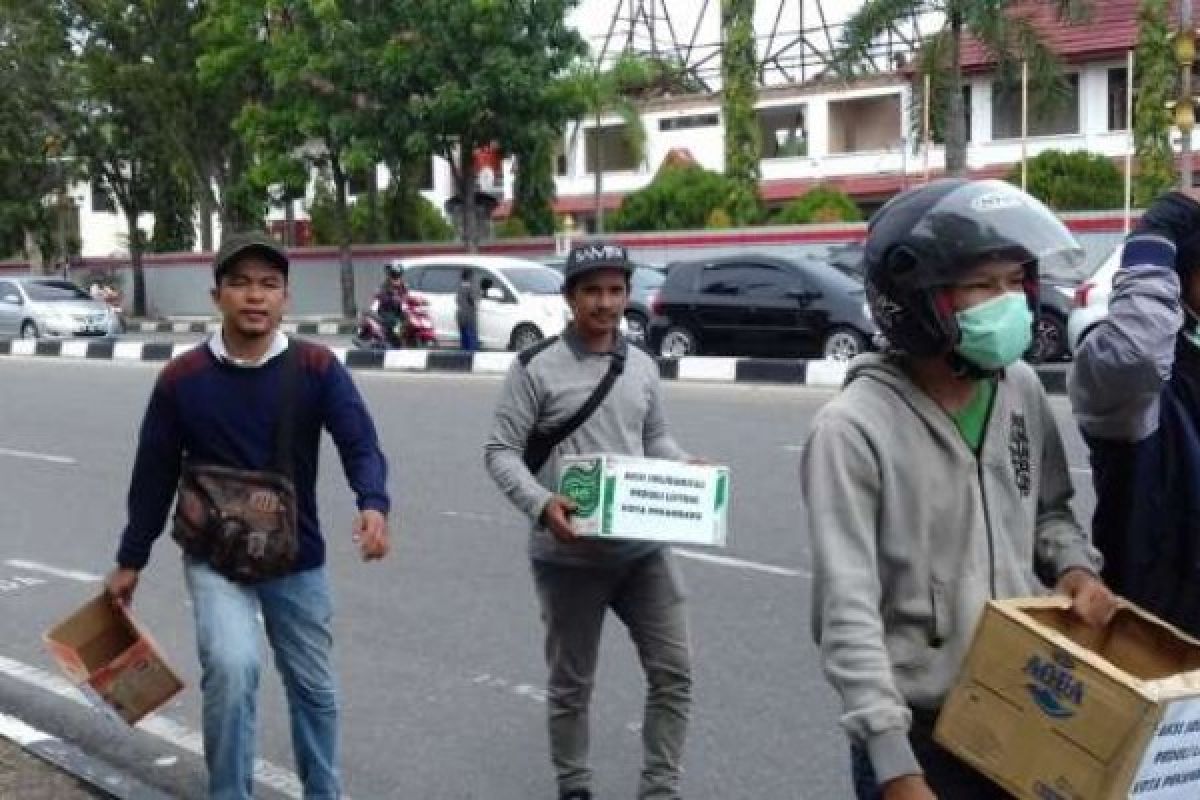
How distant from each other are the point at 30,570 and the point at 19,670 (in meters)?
1.97

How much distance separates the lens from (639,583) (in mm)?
4113

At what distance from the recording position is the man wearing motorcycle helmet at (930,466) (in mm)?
2281

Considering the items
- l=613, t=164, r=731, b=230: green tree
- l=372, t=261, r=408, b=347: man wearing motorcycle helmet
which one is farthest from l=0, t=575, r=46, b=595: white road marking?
l=613, t=164, r=731, b=230: green tree

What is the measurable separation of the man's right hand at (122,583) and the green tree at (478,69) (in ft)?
82.5

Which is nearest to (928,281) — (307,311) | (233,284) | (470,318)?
(233,284)

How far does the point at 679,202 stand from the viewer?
3734 centimetres

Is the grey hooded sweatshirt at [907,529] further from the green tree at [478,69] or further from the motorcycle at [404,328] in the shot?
the green tree at [478,69]

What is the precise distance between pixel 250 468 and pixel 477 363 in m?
15.1

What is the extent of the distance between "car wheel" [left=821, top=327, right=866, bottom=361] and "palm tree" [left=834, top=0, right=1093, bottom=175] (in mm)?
9096

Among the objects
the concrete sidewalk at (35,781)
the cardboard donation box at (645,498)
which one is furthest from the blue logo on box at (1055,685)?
the concrete sidewalk at (35,781)

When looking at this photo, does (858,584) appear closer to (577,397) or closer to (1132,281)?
(1132,281)

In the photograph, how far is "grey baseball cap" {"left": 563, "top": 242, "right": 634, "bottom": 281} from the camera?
406 centimetres

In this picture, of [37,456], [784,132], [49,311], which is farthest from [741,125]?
[37,456]

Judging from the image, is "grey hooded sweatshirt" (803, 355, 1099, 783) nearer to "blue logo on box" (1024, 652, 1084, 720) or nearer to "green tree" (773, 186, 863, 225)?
"blue logo on box" (1024, 652, 1084, 720)
